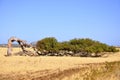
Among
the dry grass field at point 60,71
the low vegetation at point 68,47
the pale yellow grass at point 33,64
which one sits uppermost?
the low vegetation at point 68,47

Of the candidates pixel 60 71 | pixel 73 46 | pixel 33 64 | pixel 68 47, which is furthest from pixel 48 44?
pixel 60 71

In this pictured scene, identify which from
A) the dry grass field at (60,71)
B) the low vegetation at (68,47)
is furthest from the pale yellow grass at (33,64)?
the low vegetation at (68,47)

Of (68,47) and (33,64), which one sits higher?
(68,47)

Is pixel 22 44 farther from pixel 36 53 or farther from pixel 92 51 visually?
pixel 92 51

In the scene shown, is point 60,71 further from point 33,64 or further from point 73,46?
Answer: point 73,46

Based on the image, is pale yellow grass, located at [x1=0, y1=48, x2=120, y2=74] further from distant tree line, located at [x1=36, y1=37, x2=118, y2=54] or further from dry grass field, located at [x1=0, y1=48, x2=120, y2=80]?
distant tree line, located at [x1=36, y1=37, x2=118, y2=54]

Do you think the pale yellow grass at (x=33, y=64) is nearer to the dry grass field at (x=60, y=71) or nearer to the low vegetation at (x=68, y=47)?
the dry grass field at (x=60, y=71)

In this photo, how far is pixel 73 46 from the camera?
42.8 m

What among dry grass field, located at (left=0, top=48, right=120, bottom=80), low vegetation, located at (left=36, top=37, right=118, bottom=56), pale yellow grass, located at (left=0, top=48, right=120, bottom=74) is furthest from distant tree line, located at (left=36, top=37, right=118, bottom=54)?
dry grass field, located at (left=0, top=48, right=120, bottom=80)

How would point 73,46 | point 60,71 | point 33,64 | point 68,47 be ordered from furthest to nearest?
point 68,47 → point 73,46 → point 33,64 → point 60,71

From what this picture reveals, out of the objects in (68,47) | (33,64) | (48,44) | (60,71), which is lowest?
(60,71)

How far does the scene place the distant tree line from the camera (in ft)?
139

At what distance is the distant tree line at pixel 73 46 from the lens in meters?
42.4

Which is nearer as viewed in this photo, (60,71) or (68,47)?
(60,71)
